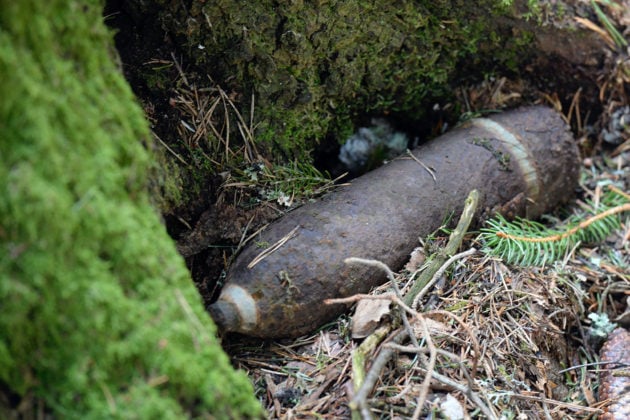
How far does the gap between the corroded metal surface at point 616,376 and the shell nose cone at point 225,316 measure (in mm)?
1454

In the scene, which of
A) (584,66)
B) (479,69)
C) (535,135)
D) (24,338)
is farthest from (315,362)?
(584,66)

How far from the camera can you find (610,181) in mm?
3166

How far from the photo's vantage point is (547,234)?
2730 millimetres

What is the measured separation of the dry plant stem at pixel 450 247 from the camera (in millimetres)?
2207

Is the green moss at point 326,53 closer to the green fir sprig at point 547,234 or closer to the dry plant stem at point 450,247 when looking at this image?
the dry plant stem at point 450,247

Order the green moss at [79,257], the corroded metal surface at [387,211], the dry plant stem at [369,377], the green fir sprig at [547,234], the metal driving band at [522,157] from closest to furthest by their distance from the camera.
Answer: the green moss at [79,257] → the dry plant stem at [369,377] → the corroded metal surface at [387,211] → the green fir sprig at [547,234] → the metal driving band at [522,157]

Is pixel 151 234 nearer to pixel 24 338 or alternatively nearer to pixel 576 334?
pixel 24 338

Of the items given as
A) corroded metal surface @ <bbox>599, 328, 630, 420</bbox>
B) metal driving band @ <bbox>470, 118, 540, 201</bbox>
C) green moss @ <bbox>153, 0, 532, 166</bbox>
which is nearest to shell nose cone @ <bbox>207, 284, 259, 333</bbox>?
green moss @ <bbox>153, 0, 532, 166</bbox>

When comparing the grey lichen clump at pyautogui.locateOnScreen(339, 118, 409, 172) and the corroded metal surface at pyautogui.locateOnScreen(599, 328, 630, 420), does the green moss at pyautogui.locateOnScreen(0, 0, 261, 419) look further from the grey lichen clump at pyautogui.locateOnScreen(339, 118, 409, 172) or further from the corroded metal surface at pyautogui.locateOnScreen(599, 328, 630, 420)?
the grey lichen clump at pyautogui.locateOnScreen(339, 118, 409, 172)

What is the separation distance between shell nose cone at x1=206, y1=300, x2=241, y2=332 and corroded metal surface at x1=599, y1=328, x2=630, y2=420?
1.45m

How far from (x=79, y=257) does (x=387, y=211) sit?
135 cm

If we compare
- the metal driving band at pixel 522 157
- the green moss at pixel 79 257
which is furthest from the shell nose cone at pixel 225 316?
the metal driving band at pixel 522 157

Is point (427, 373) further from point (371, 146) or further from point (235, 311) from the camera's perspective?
point (371, 146)

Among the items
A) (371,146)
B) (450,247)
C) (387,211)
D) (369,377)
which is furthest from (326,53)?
(369,377)
